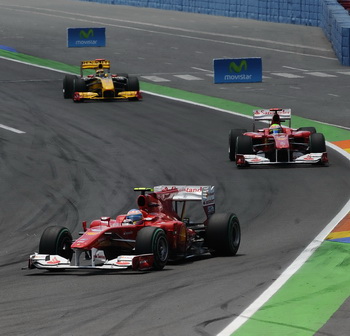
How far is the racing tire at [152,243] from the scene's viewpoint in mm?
15000

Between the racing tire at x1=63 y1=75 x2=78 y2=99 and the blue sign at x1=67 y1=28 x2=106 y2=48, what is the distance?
56.0ft

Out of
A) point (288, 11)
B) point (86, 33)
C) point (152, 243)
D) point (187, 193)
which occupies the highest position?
point (187, 193)

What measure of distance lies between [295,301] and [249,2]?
59.1 metres

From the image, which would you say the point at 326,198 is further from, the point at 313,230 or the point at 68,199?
the point at 68,199

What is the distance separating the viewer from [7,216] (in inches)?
819

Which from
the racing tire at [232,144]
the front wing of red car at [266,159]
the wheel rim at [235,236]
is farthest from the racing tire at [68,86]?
the wheel rim at [235,236]

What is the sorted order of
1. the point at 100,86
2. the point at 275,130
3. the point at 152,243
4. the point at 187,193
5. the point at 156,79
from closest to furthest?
the point at 152,243, the point at 187,193, the point at 275,130, the point at 100,86, the point at 156,79

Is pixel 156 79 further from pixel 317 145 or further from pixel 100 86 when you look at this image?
pixel 317 145

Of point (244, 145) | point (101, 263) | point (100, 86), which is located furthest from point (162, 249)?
point (100, 86)

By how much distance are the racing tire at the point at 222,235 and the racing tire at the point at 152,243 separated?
1280mm

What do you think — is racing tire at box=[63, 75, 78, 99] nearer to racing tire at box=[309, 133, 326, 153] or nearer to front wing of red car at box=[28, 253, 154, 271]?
racing tire at box=[309, 133, 326, 153]

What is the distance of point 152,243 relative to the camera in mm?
14984

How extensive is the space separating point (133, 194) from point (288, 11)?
45678 mm

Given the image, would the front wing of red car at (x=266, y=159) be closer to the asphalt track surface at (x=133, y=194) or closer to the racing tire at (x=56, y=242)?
the asphalt track surface at (x=133, y=194)
